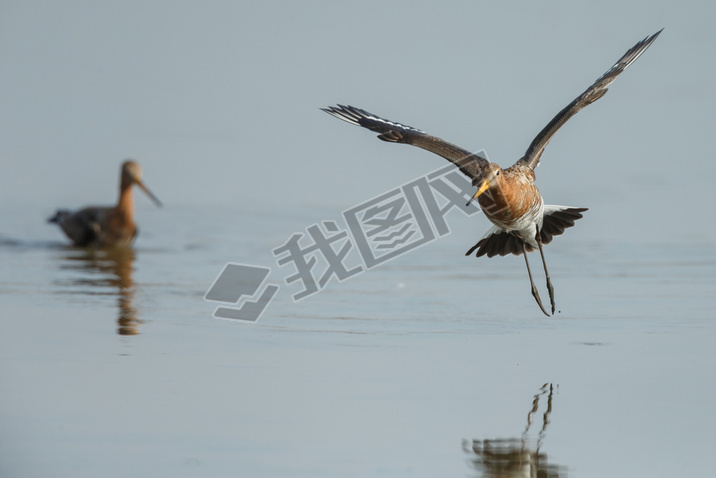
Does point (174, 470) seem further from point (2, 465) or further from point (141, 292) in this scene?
point (141, 292)

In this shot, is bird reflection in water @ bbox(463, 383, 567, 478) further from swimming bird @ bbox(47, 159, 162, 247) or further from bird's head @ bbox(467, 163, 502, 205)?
swimming bird @ bbox(47, 159, 162, 247)

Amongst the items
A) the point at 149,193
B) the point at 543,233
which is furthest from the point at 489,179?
the point at 149,193

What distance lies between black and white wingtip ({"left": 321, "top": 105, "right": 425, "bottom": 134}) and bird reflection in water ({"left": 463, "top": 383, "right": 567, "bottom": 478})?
149 inches

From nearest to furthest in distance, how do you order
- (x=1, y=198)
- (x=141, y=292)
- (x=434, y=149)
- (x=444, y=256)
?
(x=434, y=149), (x=141, y=292), (x=444, y=256), (x=1, y=198)

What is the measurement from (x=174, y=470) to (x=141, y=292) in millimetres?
4916

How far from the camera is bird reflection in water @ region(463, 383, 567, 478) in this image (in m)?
4.70

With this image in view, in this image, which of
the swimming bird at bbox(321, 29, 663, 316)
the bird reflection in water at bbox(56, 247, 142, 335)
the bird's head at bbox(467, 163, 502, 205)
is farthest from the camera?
the bird reflection in water at bbox(56, 247, 142, 335)

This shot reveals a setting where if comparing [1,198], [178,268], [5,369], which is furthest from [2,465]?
[1,198]

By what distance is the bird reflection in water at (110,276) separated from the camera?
8116 millimetres

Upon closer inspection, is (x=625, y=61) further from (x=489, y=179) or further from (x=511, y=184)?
(x=489, y=179)

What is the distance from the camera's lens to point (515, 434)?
17.2 feet

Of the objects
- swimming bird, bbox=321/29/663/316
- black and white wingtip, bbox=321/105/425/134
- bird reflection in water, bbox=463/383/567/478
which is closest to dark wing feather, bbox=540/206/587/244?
swimming bird, bbox=321/29/663/316

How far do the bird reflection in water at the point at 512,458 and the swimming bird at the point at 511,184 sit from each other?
272cm

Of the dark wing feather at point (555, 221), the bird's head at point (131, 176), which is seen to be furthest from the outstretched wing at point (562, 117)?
the bird's head at point (131, 176)
